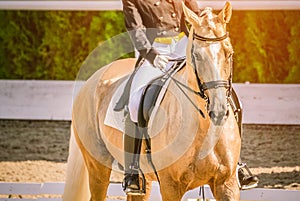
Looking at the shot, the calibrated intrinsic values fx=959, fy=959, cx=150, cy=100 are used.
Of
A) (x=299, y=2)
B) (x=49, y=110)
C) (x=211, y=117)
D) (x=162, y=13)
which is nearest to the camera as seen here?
(x=211, y=117)

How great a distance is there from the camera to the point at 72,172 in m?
6.94

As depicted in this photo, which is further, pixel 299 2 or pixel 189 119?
pixel 299 2

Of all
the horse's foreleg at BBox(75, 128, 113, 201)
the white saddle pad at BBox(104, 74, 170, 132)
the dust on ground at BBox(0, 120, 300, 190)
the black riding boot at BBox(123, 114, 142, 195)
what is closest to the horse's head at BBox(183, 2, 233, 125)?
the black riding boot at BBox(123, 114, 142, 195)

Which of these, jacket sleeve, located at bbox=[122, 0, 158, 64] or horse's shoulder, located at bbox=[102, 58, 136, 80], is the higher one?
jacket sleeve, located at bbox=[122, 0, 158, 64]

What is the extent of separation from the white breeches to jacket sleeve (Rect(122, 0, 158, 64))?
0.14 meters

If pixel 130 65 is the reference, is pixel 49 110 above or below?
below

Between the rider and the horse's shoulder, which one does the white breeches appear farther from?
the horse's shoulder

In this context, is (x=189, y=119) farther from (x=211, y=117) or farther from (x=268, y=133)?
(x=268, y=133)

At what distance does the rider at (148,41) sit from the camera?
6020 millimetres

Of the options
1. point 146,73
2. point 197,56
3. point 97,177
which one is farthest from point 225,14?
point 97,177

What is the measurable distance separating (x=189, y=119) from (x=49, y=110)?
14.1 feet

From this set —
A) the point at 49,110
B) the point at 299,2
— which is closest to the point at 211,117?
the point at 299,2

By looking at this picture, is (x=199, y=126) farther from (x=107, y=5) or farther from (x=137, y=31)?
(x=107, y=5)

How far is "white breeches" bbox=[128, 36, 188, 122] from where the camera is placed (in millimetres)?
6008
